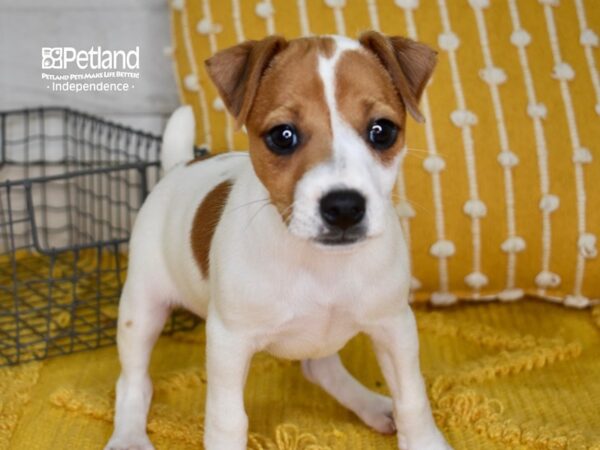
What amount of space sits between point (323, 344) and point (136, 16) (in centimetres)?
133

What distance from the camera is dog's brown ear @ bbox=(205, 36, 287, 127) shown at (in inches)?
56.6

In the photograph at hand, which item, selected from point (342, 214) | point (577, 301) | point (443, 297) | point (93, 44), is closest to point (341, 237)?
point (342, 214)

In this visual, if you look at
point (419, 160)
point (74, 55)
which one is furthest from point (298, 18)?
point (74, 55)

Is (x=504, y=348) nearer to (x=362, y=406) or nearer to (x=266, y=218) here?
(x=362, y=406)

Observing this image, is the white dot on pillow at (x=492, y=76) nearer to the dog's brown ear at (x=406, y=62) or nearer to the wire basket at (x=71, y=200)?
the dog's brown ear at (x=406, y=62)

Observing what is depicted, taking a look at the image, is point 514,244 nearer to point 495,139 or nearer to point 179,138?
point 495,139

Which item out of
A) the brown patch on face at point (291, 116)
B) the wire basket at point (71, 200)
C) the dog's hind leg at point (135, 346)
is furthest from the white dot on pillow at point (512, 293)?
the brown patch on face at point (291, 116)

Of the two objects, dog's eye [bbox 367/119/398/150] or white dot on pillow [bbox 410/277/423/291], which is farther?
white dot on pillow [bbox 410/277/423/291]

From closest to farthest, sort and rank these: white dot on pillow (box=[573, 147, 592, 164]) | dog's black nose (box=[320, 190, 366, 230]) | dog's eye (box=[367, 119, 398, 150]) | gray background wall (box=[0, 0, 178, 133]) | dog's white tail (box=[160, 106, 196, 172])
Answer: dog's black nose (box=[320, 190, 366, 230]) → dog's eye (box=[367, 119, 398, 150]) → dog's white tail (box=[160, 106, 196, 172]) → white dot on pillow (box=[573, 147, 592, 164]) → gray background wall (box=[0, 0, 178, 133])

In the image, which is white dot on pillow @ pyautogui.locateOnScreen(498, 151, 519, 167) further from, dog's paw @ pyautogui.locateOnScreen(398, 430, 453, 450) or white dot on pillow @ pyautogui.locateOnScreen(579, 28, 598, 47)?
dog's paw @ pyautogui.locateOnScreen(398, 430, 453, 450)

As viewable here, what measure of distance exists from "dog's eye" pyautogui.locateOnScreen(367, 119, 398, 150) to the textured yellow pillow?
2.40 ft

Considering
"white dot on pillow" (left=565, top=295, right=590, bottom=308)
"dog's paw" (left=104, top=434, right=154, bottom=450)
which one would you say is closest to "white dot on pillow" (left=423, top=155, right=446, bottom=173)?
"white dot on pillow" (left=565, top=295, right=590, bottom=308)

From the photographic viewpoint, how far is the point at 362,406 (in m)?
1.79
